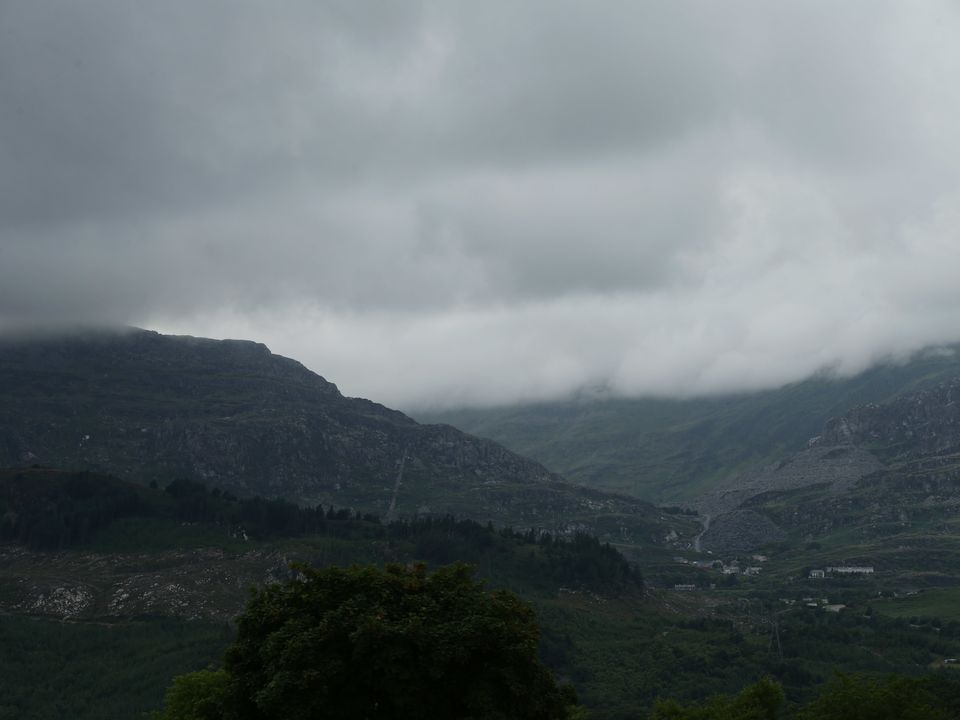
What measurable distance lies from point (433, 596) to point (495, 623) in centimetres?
740

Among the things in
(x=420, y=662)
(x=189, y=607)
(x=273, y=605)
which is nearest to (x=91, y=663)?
(x=189, y=607)

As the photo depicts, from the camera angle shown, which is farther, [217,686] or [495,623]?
[217,686]

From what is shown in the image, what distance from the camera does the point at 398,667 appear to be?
53781 mm

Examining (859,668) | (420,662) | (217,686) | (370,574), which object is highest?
(370,574)

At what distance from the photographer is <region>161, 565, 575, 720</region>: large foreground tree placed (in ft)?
176

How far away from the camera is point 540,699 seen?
180 feet

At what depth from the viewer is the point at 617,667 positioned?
582 ft

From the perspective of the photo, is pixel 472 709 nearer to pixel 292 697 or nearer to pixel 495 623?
pixel 495 623

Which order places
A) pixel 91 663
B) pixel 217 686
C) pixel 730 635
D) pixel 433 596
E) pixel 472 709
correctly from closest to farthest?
pixel 472 709 → pixel 433 596 → pixel 217 686 → pixel 91 663 → pixel 730 635

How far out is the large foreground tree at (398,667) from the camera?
176 ft

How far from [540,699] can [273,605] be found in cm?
1966

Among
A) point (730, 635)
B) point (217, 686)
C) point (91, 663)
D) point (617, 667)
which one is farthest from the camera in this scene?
point (730, 635)

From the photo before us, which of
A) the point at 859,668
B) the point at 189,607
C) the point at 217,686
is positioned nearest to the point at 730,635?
the point at 859,668

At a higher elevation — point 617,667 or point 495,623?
point 495,623
